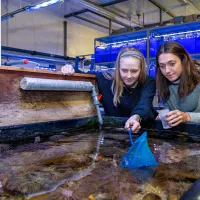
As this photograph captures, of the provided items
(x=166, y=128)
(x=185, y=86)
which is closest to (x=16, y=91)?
(x=166, y=128)

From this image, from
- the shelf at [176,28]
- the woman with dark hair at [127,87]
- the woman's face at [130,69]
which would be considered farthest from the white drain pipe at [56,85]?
the shelf at [176,28]

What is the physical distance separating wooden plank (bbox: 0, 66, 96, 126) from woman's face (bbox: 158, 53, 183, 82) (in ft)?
2.18

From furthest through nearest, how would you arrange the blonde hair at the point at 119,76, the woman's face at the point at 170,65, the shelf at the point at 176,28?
the shelf at the point at 176,28 < the blonde hair at the point at 119,76 < the woman's face at the point at 170,65

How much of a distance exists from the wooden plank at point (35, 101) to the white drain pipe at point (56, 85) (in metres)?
0.07

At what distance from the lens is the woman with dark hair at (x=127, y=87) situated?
5.29 ft

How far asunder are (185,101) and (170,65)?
29 centimetres

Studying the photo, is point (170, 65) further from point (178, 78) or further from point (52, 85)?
point (52, 85)

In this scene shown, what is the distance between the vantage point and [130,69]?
1.62m

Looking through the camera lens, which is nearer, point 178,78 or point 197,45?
point 178,78

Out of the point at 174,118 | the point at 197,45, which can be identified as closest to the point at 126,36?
the point at 197,45

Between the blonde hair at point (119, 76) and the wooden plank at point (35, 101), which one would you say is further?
the blonde hair at point (119, 76)

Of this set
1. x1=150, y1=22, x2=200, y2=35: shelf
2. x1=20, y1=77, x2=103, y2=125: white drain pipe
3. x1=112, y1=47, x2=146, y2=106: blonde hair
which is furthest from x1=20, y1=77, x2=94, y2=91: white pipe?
x1=150, y1=22, x2=200, y2=35: shelf

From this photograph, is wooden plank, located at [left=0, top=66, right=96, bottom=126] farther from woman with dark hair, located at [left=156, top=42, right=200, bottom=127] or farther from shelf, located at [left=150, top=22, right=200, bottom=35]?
shelf, located at [left=150, top=22, right=200, bottom=35]

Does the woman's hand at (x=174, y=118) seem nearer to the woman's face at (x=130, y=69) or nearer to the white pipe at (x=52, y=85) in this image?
the woman's face at (x=130, y=69)
